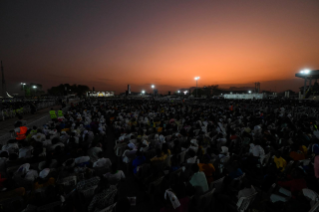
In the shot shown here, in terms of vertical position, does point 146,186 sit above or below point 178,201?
below

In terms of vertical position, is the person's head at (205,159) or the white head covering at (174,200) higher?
the white head covering at (174,200)

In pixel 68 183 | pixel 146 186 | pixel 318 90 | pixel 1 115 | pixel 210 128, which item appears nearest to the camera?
pixel 68 183

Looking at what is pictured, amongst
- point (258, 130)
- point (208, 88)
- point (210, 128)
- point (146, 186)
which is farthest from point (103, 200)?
point (208, 88)

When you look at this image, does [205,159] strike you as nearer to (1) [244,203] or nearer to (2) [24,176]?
(1) [244,203]

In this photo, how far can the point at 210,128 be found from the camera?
9.54m

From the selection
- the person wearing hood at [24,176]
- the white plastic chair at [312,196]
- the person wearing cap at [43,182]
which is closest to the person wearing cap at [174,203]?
the white plastic chair at [312,196]

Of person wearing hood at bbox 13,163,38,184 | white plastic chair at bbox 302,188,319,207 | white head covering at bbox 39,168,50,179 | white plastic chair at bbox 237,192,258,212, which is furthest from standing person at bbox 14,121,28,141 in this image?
white plastic chair at bbox 302,188,319,207

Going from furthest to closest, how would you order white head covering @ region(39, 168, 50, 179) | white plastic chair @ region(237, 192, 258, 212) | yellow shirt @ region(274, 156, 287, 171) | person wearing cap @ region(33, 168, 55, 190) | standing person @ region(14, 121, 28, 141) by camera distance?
standing person @ region(14, 121, 28, 141), yellow shirt @ region(274, 156, 287, 171), white head covering @ region(39, 168, 50, 179), person wearing cap @ region(33, 168, 55, 190), white plastic chair @ region(237, 192, 258, 212)

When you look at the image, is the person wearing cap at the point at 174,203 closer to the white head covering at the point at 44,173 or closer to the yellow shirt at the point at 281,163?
the white head covering at the point at 44,173

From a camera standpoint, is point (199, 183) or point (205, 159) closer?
point (199, 183)

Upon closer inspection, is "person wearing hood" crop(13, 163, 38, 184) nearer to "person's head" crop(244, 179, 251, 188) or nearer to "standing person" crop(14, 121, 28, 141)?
"standing person" crop(14, 121, 28, 141)

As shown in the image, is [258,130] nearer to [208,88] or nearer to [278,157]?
[278,157]

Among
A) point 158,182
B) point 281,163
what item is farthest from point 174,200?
point 281,163

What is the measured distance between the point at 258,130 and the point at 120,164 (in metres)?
7.55
